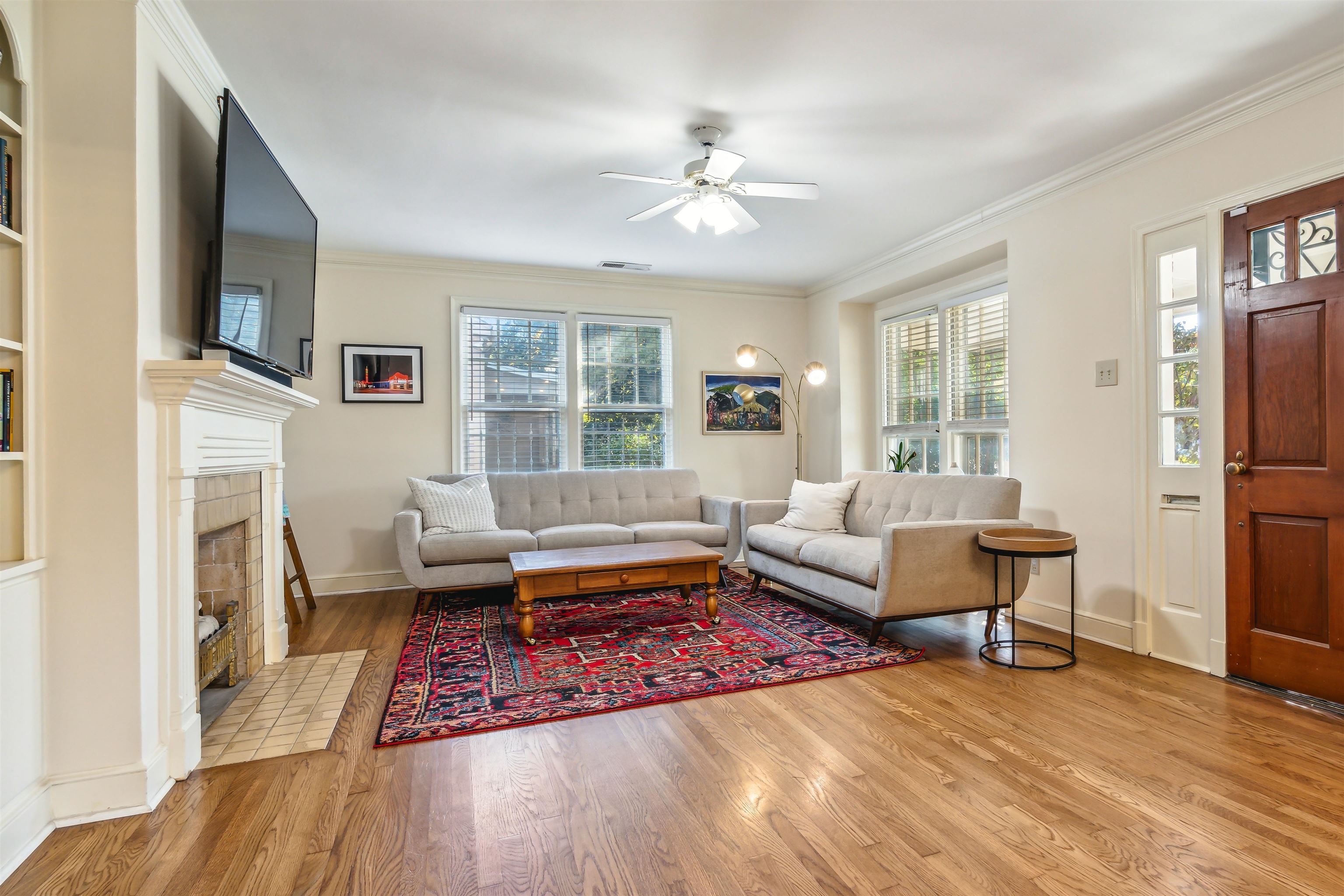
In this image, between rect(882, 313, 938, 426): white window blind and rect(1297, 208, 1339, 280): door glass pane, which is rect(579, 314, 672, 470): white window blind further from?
rect(1297, 208, 1339, 280): door glass pane

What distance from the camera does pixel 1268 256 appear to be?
2.80 m

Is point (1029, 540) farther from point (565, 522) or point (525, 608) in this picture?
point (565, 522)

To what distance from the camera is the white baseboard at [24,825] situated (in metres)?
1.64

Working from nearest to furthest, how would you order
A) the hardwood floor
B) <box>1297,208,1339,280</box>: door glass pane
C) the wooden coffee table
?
the hardwood floor
<box>1297,208,1339,280</box>: door glass pane
the wooden coffee table

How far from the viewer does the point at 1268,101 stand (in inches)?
109

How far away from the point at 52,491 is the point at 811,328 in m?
5.39

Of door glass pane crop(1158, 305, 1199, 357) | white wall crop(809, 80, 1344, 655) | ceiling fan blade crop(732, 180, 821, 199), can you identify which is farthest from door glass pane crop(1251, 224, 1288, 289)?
ceiling fan blade crop(732, 180, 821, 199)

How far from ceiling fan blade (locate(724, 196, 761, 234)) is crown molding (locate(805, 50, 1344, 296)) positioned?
5.29 feet

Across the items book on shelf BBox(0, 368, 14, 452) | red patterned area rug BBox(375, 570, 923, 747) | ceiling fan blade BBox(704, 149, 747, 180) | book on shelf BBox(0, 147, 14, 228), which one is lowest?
red patterned area rug BBox(375, 570, 923, 747)

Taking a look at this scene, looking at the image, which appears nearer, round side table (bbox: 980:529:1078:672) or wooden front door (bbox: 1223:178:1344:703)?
wooden front door (bbox: 1223:178:1344:703)

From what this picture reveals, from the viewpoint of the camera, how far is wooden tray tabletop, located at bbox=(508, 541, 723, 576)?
352 centimetres

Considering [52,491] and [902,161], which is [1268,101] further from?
[52,491]

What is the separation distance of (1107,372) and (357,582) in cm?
492

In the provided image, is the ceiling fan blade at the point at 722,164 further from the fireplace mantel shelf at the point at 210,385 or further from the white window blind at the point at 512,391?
the white window blind at the point at 512,391
